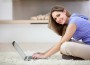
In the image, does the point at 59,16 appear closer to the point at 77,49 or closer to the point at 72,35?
the point at 72,35

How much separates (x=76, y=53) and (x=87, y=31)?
0.70ft

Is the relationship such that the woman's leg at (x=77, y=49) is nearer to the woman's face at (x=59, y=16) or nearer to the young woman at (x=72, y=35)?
the young woman at (x=72, y=35)

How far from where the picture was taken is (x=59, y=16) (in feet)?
6.63

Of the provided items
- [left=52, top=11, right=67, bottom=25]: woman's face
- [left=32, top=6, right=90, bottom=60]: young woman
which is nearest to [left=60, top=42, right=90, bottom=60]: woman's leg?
[left=32, top=6, right=90, bottom=60]: young woman

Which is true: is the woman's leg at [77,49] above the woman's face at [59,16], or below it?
below

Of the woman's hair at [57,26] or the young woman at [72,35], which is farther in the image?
the woman's hair at [57,26]

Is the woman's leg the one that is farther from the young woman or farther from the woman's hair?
the woman's hair

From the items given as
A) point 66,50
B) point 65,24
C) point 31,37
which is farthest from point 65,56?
point 31,37

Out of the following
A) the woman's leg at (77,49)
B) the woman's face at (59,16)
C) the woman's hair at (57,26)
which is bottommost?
the woman's leg at (77,49)

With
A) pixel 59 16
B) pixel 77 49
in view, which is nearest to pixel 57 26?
pixel 59 16

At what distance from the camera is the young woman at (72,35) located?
1.94 metres

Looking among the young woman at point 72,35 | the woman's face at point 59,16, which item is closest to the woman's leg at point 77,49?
the young woman at point 72,35

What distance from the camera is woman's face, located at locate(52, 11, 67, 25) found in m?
2.01

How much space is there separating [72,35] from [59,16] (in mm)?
202
